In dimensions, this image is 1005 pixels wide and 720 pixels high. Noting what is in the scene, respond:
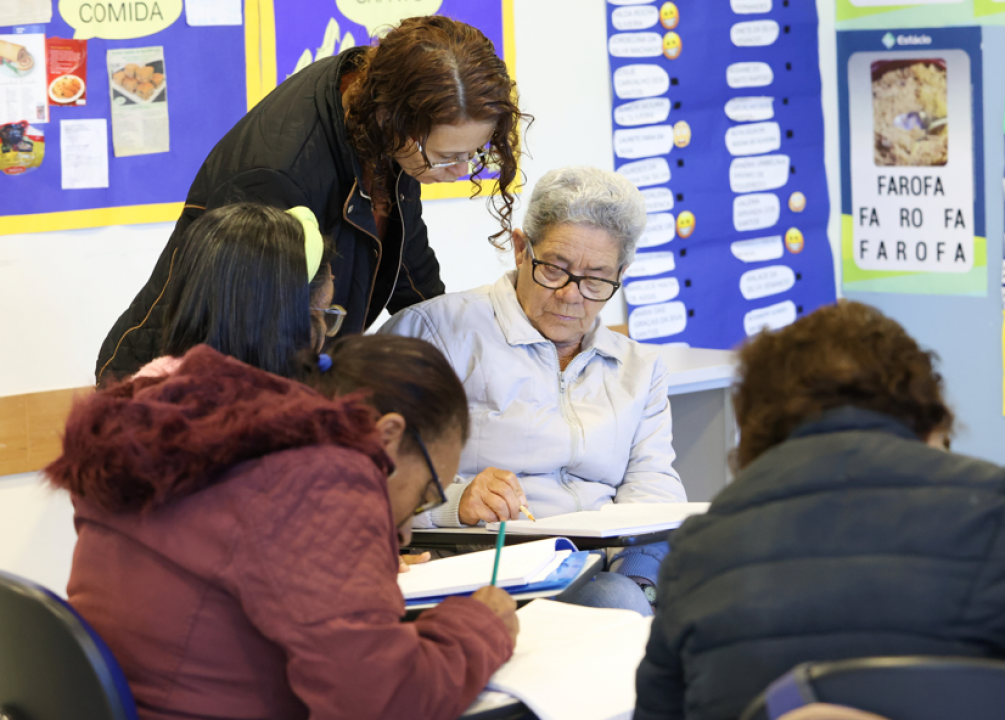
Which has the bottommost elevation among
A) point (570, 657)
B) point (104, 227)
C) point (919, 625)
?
point (570, 657)

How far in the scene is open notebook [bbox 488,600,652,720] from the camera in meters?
1.08

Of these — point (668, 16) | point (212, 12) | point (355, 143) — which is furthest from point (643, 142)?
point (355, 143)

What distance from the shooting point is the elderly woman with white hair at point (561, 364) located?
1.99 meters

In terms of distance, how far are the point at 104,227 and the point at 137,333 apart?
922 millimetres

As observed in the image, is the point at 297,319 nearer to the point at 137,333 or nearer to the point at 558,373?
the point at 137,333

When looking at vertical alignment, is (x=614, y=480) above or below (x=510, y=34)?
below

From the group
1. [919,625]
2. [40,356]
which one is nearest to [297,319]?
[919,625]

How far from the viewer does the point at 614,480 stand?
6.72ft

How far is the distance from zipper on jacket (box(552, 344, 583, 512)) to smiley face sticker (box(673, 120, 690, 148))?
5.29 ft

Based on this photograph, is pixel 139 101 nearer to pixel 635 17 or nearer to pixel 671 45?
pixel 635 17

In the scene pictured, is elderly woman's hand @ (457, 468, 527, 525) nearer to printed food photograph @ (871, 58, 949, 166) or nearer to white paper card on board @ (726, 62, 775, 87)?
white paper card on board @ (726, 62, 775, 87)

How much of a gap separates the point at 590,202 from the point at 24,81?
4.41 ft

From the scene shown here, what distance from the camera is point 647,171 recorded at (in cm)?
341

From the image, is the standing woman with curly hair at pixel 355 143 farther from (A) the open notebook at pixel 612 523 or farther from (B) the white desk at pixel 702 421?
(B) the white desk at pixel 702 421
